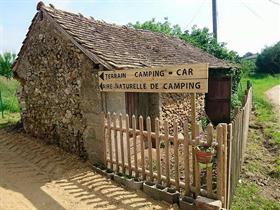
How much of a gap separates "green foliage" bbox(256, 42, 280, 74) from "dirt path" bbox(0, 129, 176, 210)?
119 feet

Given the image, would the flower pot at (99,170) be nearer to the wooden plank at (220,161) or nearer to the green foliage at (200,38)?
the wooden plank at (220,161)

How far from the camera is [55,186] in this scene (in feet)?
18.6

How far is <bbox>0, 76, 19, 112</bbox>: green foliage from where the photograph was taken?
611 inches

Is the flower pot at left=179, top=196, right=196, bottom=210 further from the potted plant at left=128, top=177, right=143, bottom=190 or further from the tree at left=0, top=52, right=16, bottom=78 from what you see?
the tree at left=0, top=52, right=16, bottom=78

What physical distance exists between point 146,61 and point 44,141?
3.85 meters

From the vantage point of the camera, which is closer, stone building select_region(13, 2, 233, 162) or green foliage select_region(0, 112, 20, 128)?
stone building select_region(13, 2, 233, 162)

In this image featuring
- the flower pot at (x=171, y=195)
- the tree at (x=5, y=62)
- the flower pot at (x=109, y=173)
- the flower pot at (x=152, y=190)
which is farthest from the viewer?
the tree at (x=5, y=62)

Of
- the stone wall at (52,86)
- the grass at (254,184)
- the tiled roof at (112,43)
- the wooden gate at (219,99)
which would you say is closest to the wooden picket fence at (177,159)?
the grass at (254,184)

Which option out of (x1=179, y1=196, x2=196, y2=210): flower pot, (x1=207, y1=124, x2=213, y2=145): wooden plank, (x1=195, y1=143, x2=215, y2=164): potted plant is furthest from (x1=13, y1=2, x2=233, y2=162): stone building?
(x1=207, y1=124, x2=213, y2=145): wooden plank

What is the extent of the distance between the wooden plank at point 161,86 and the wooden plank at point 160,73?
0.06 meters

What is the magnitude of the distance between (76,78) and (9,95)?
14.4 meters

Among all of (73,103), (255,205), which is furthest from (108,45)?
(255,205)

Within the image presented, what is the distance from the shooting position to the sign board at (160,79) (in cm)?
460

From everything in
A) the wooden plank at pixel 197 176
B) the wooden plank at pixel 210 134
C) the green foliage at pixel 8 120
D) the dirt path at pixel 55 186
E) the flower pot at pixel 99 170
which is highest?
the wooden plank at pixel 210 134
